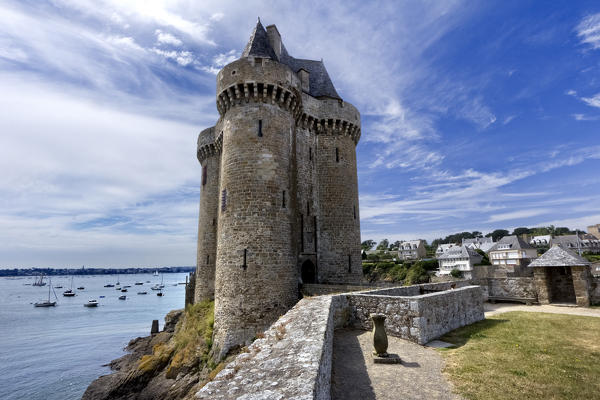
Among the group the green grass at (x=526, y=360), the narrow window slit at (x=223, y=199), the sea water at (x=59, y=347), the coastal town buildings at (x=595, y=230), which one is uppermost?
the coastal town buildings at (x=595, y=230)

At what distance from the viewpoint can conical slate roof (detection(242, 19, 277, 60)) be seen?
66.4 feet

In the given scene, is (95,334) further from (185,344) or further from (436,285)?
(436,285)

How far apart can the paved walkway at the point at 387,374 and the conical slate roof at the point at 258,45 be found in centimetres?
1808

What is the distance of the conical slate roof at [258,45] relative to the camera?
20.2 m

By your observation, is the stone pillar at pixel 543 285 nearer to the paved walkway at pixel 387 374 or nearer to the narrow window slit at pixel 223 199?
the paved walkway at pixel 387 374

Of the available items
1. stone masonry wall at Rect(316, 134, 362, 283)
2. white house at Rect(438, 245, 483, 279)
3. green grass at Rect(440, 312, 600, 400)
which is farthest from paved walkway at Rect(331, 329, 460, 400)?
white house at Rect(438, 245, 483, 279)

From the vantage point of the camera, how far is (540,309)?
16016 mm

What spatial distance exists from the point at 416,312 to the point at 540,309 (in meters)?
11.5

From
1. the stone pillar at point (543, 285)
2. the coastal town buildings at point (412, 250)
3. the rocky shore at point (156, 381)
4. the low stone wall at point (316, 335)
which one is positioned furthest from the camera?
the coastal town buildings at point (412, 250)

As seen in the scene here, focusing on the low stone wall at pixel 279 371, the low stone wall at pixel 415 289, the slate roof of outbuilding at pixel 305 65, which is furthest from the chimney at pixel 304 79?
the low stone wall at pixel 279 371

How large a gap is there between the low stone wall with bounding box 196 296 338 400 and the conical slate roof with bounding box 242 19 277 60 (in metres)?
18.5

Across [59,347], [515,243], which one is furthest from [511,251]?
[59,347]

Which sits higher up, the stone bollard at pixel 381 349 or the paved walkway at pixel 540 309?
the stone bollard at pixel 381 349

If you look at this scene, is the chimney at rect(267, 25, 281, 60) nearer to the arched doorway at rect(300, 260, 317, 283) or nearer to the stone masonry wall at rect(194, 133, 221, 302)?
the stone masonry wall at rect(194, 133, 221, 302)
